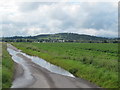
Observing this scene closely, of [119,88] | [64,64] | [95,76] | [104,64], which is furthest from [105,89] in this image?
[64,64]

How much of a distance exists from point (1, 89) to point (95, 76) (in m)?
12.5

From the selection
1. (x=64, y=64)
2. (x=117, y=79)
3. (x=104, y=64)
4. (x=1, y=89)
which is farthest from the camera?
(x=64, y=64)

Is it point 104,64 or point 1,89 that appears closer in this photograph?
point 1,89

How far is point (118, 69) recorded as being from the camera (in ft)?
98.0

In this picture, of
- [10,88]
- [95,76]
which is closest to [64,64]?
[95,76]

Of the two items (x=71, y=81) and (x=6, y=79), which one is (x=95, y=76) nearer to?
(x=71, y=81)

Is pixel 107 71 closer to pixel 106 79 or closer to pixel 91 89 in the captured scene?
pixel 106 79

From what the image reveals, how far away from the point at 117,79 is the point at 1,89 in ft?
43.4

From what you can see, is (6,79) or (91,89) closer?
(91,89)

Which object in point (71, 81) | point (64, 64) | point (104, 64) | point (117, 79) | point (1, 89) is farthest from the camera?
point (64, 64)

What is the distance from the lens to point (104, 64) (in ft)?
111

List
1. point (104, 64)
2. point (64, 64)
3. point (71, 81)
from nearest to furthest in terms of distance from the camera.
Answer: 1. point (71, 81)
2. point (104, 64)
3. point (64, 64)

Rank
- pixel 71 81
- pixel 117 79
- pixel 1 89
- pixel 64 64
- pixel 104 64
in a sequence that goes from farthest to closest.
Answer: pixel 64 64 → pixel 104 64 → pixel 71 81 → pixel 117 79 → pixel 1 89

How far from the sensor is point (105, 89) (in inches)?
953
